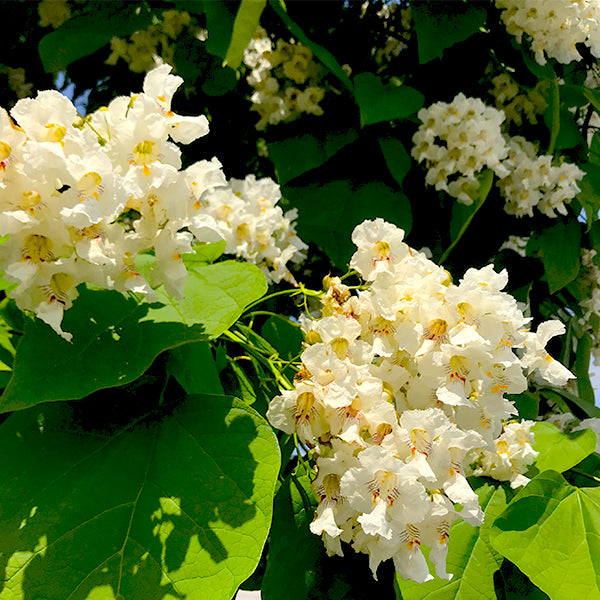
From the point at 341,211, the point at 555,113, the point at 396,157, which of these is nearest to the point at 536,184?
the point at 555,113

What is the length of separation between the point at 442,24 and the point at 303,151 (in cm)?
38

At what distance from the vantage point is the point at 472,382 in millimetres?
637

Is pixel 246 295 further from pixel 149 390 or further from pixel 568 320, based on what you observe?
pixel 568 320

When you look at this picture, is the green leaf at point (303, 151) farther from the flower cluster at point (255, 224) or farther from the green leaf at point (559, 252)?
the green leaf at point (559, 252)

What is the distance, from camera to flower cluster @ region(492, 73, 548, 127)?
149 cm

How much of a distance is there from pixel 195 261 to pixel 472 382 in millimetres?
429

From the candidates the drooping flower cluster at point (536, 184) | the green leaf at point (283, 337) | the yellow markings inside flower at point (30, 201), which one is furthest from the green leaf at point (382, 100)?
the yellow markings inside flower at point (30, 201)

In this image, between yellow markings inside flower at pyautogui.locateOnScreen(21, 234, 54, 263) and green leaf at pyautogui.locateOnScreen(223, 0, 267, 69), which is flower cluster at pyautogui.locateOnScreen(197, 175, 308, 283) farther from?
yellow markings inside flower at pyautogui.locateOnScreen(21, 234, 54, 263)

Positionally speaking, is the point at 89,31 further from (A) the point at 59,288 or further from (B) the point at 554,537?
(B) the point at 554,537

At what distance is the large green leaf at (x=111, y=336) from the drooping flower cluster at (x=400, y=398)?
113mm

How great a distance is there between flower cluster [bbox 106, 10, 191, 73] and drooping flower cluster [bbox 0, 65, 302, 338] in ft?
3.30

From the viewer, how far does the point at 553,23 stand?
1.35 meters

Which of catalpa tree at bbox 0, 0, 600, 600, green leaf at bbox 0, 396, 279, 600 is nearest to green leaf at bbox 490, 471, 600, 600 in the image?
catalpa tree at bbox 0, 0, 600, 600

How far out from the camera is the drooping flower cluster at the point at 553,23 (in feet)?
4.40
